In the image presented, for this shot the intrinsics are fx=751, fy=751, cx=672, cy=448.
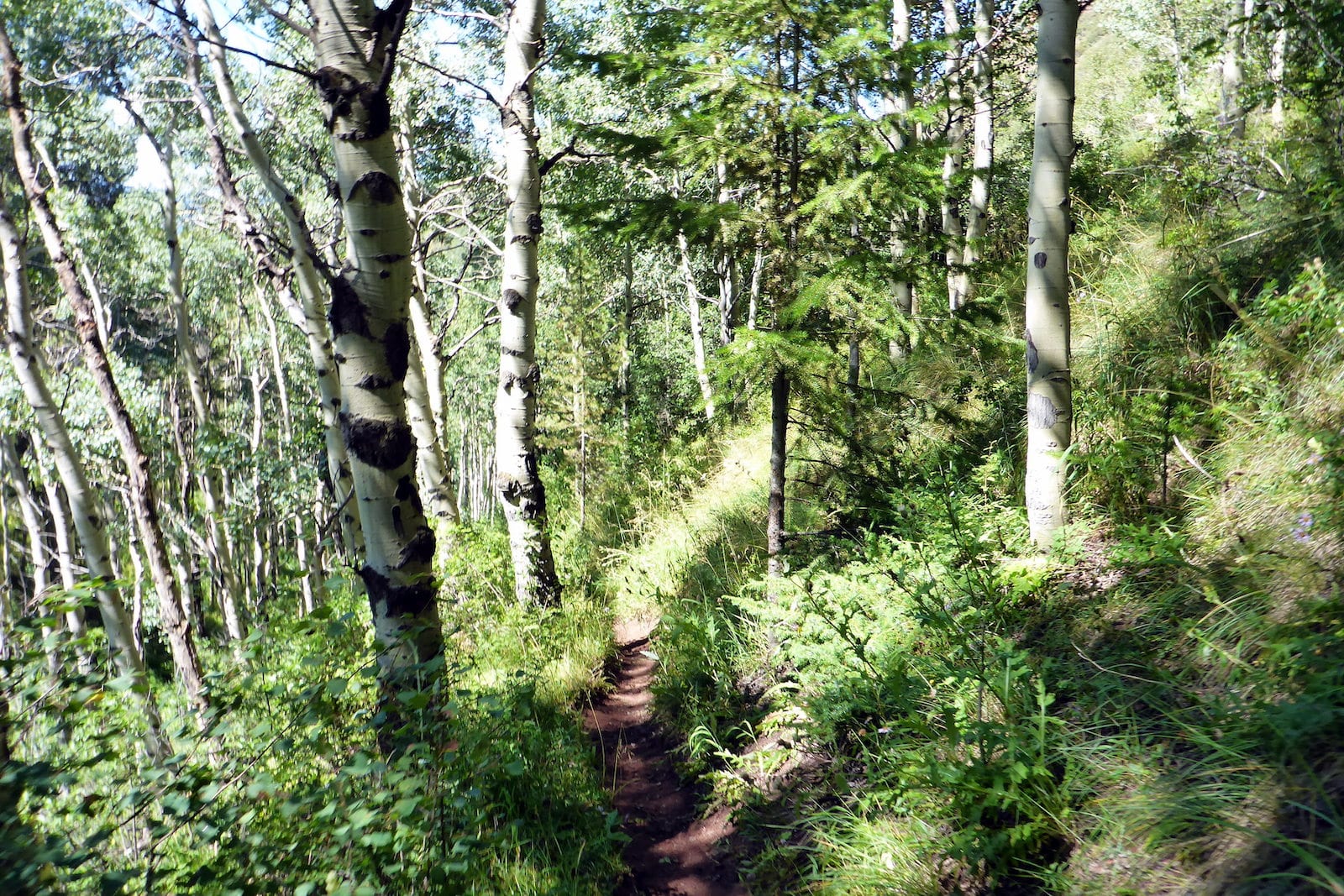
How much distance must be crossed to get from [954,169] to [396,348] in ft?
34.6

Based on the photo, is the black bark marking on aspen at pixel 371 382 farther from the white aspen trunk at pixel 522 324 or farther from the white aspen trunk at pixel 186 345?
the white aspen trunk at pixel 186 345

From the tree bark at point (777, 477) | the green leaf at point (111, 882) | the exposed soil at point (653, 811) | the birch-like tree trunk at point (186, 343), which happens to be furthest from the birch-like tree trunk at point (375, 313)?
the birch-like tree trunk at point (186, 343)

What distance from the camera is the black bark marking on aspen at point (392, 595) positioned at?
3.48 metres

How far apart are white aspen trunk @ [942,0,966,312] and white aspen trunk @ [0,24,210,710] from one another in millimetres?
7740

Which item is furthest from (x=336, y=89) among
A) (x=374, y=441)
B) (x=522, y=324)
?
(x=522, y=324)

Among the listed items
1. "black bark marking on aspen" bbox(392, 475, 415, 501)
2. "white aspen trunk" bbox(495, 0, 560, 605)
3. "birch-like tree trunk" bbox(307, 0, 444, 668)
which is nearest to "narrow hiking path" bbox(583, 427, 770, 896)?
"white aspen trunk" bbox(495, 0, 560, 605)

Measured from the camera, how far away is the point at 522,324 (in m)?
6.85

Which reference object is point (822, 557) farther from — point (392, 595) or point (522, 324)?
point (522, 324)

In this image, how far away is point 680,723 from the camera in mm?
5277

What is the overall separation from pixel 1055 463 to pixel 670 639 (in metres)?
3.17

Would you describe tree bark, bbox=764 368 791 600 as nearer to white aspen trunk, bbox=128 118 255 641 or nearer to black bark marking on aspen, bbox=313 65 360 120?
black bark marking on aspen, bbox=313 65 360 120

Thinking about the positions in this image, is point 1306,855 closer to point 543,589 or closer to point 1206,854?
point 1206,854

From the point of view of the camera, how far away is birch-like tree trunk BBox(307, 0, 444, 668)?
3.29 meters

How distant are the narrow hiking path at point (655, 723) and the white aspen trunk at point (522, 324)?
0.96 m
